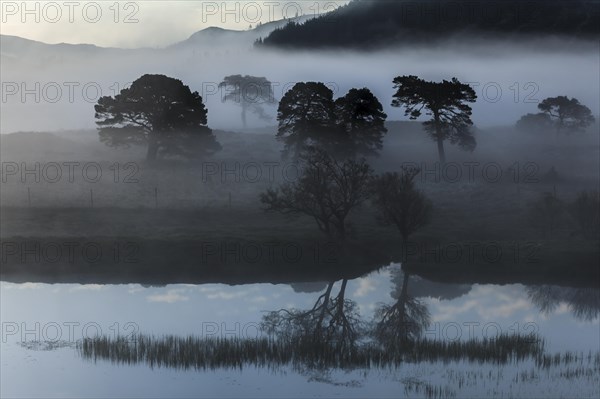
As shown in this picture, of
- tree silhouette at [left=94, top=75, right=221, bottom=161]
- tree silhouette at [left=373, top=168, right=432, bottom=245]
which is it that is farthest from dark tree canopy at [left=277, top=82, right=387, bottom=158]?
tree silhouette at [left=373, top=168, right=432, bottom=245]

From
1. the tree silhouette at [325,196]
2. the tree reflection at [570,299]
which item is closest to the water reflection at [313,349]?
the tree reflection at [570,299]

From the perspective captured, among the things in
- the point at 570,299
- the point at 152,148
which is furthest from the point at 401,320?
the point at 152,148

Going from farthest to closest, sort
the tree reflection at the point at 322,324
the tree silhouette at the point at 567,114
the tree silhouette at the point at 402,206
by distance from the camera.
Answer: the tree silhouette at the point at 567,114, the tree silhouette at the point at 402,206, the tree reflection at the point at 322,324

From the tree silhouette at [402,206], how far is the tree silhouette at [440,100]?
31.2m

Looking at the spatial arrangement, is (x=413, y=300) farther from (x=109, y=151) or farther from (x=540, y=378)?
(x=109, y=151)

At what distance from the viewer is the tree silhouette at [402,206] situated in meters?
74.9

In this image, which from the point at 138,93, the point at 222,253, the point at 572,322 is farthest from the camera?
the point at 138,93

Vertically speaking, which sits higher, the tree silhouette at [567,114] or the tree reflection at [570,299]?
the tree silhouette at [567,114]

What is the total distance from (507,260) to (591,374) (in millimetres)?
33165

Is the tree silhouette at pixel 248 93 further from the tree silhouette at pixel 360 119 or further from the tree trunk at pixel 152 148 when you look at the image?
the tree silhouette at pixel 360 119

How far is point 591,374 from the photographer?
122ft

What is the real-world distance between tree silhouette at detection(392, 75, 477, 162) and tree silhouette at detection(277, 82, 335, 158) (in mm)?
10894

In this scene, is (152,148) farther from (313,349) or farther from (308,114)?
(313,349)

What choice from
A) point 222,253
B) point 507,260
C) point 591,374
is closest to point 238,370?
point 591,374
